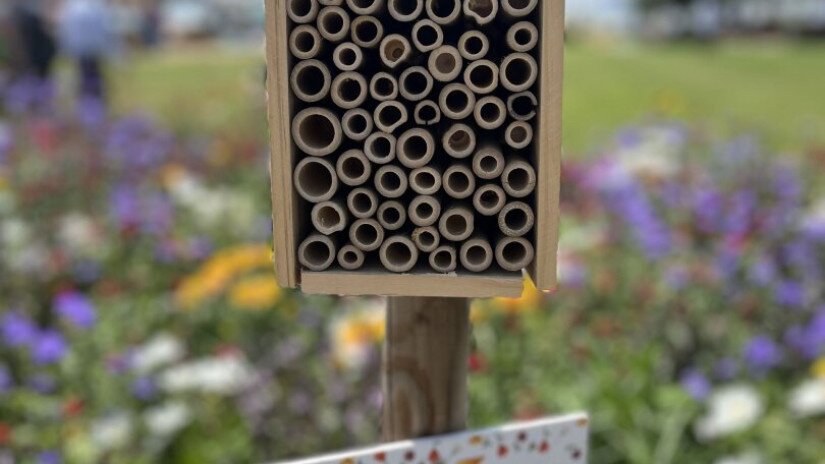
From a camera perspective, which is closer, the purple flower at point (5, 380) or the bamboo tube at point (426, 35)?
the bamboo tube at point (426, 35)

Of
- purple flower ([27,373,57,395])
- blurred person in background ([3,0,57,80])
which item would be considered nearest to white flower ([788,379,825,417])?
purple flower ([27,373,57,395])

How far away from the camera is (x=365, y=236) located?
0.73m

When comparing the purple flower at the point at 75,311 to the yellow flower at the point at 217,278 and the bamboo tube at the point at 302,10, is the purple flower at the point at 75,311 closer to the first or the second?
the yellow flower at the point at 217,278

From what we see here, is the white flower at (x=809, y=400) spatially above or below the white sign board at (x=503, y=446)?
below

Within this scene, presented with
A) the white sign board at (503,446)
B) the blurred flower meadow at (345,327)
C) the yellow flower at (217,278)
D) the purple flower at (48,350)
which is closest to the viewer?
the white sign board at (503,446)

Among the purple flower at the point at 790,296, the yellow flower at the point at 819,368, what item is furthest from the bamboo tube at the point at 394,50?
the purple flower at the point at 790,296

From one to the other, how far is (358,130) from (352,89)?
36 millimetres

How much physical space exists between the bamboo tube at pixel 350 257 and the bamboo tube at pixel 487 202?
11 cm

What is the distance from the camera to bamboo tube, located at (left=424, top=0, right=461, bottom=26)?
70 centimetres

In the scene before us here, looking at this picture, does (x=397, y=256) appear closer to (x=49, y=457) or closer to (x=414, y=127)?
(x=414, y=127)

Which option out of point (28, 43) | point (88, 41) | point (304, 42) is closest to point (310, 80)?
point (304, 42)

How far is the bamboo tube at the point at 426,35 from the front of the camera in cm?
70

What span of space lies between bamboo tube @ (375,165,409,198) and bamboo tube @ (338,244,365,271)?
55mm

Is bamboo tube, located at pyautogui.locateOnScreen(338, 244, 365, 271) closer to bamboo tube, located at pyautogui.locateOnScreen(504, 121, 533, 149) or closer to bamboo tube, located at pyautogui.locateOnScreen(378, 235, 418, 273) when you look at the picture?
bamboo tube, located at pyautogui.locateOnScreen(378, 235, 418, 273)
